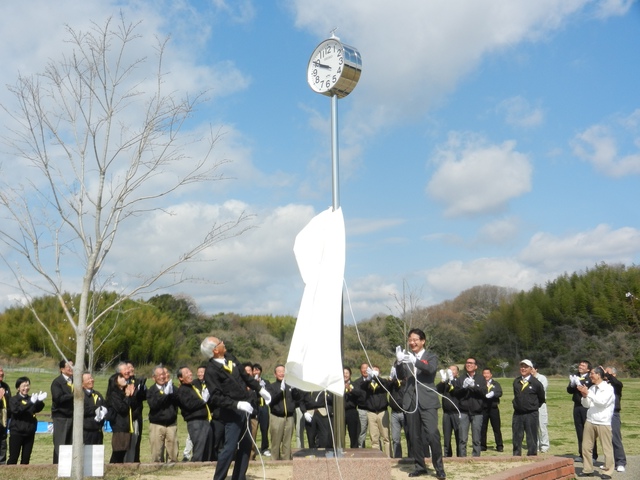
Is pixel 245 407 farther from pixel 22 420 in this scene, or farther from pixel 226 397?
pixel 22 420

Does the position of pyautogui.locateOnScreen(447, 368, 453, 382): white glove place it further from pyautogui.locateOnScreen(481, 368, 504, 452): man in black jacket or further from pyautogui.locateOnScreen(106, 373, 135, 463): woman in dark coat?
pyautogui.locateOnScreen(106, 373, 135, 463): woman in dark coat

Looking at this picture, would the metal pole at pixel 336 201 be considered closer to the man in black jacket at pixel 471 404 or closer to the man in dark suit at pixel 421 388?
the man in dark suit at pixel 421 388

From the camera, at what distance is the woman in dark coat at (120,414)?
9703 millimetres

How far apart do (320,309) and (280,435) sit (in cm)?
502

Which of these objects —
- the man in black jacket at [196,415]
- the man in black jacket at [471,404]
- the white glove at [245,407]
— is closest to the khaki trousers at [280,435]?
the man in black jacket at [196,415]

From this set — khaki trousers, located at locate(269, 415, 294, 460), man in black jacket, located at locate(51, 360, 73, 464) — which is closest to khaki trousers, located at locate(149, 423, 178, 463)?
man in black jacket, located at locate(51, 360, 73, 464)

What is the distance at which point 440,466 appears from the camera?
7824 millimetres

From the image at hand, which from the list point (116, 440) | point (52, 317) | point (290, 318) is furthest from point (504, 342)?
point (116, 440)

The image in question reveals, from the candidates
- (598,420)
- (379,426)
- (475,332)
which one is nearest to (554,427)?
(379,426)

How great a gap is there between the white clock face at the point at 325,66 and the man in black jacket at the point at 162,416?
4.76m

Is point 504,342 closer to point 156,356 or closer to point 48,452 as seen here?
point 156,356

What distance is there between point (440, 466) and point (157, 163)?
17.3 ft

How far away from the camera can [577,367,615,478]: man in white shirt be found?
32.1 ft

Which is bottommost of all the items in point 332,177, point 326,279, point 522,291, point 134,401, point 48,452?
point 48,452
